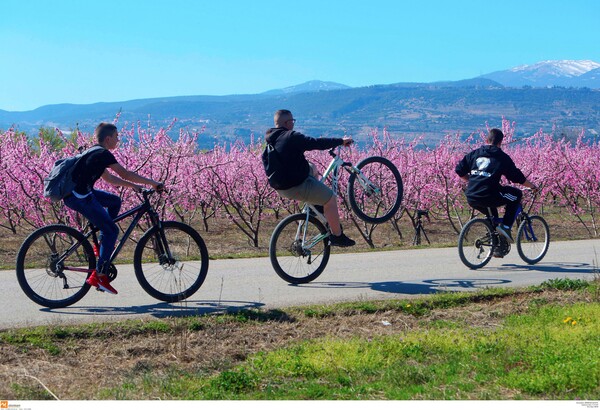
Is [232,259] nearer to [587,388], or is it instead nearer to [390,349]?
[390,349]

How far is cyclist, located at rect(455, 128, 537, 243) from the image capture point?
10148mm

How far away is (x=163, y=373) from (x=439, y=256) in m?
6.66

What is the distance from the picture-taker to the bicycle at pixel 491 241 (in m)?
10.2

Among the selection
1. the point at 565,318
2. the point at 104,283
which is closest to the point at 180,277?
the point at 104,283

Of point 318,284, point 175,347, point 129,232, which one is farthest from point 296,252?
point 175,347

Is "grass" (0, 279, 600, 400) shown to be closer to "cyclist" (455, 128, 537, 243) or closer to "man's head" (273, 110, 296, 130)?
"man's head" (273, 110, 296, 130)

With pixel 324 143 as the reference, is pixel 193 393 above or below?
below

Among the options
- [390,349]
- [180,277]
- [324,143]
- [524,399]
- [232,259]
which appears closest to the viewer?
[524,399]

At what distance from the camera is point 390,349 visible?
5914mm

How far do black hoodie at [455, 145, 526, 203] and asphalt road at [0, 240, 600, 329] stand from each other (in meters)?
1.02

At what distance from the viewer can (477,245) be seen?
33.8 ft

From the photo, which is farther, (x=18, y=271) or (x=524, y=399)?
(x=18, y=271)

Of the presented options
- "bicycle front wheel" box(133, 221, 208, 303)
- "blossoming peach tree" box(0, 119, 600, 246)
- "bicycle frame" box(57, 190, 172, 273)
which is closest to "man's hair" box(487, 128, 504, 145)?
"bicycle front wheel" box(133, 221, 208, 303)

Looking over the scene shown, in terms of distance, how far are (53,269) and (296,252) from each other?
272 cm
